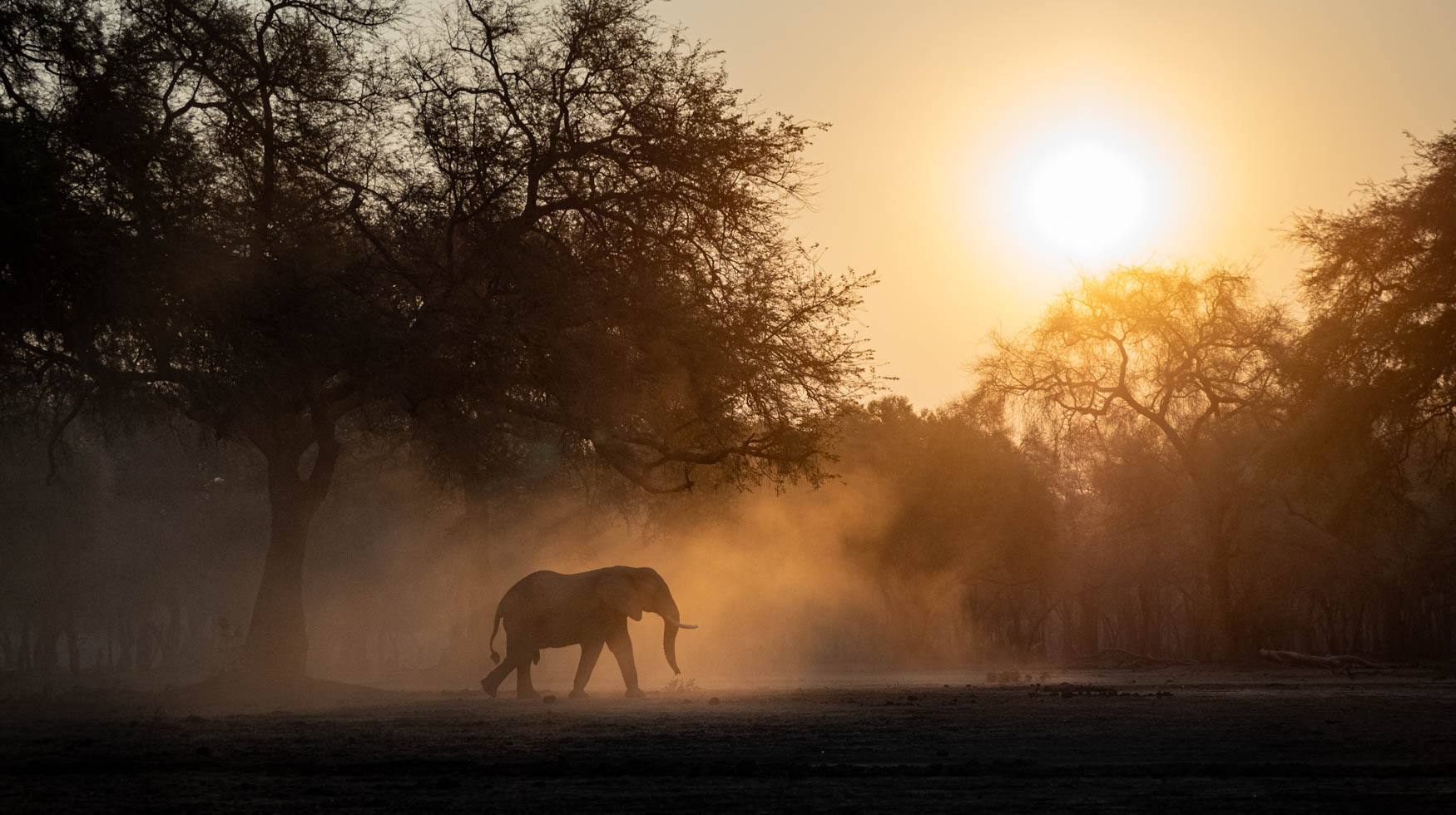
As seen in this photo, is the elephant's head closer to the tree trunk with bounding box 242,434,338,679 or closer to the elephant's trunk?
the elephant's trunk

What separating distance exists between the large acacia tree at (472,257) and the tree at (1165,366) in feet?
82.8

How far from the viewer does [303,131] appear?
23078mm

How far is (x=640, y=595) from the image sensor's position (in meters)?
28.6

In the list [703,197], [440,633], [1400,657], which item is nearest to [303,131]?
[703,197]

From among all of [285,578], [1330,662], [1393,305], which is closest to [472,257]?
[285,578]

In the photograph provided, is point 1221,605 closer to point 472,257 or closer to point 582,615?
point 582,615

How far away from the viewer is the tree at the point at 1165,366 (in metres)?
46.8

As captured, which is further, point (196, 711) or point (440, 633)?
point (440, 633)

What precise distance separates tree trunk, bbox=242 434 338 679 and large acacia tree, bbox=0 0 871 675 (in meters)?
1.65

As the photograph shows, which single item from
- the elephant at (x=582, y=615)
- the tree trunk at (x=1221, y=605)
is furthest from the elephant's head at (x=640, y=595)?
the tree trunk at (x=1221, y=605)

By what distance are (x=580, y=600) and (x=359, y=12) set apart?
11.5 meters

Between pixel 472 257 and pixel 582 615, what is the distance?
8411 millimetres

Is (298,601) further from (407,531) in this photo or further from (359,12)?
(407,531)

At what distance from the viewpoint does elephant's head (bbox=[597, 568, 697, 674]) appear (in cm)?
2820
